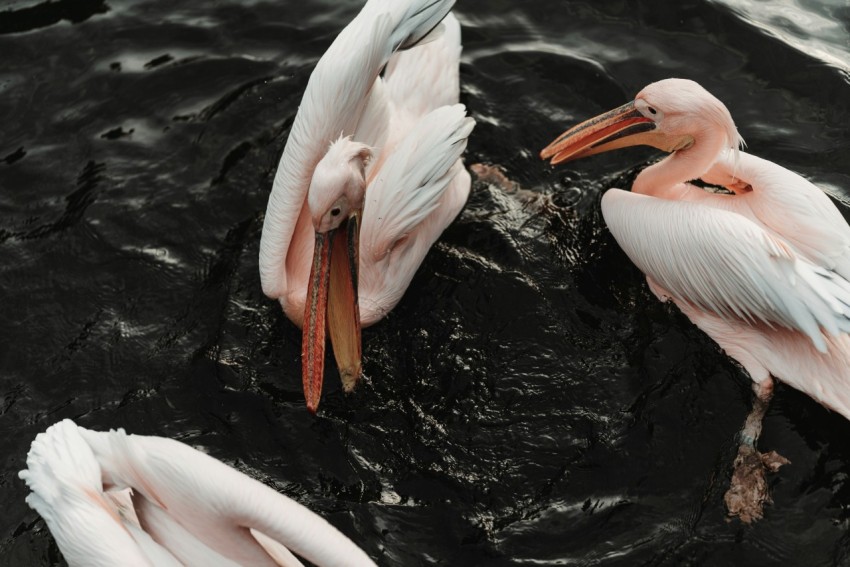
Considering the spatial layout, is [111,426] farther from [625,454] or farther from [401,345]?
[625,454]

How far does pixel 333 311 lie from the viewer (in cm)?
386

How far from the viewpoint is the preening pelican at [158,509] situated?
271 centimetres

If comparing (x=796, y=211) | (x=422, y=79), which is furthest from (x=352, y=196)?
(x=796, y=211)

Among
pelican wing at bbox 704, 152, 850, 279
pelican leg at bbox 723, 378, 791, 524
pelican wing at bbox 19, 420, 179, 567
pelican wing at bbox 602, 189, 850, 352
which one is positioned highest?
pelican wing at bbox 704, 152, 850, 279

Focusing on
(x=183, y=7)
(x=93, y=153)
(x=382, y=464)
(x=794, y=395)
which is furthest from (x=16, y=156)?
(x=794, y=395)

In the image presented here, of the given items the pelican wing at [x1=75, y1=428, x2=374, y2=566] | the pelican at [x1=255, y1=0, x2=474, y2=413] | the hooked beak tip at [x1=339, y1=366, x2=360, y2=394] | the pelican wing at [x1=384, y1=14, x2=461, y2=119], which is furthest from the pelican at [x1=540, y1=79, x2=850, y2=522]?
the pelican wing at [x1=75, y1=428, x2=374, y2=566]

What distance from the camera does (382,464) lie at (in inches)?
→ 143

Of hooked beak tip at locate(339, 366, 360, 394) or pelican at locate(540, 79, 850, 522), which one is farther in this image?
hooked beak tip at locate(339, 366, 360, 394)

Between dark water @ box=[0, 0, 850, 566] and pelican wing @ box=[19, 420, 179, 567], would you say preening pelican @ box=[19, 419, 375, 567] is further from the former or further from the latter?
dark water @ box=[0, 0, 850, 566]

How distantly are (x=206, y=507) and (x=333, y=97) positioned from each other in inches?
68.6

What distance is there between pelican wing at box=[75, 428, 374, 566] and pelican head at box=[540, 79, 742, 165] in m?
2.23

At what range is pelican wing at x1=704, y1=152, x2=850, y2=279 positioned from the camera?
3.74m

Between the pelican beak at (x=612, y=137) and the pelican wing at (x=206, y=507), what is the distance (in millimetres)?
2218

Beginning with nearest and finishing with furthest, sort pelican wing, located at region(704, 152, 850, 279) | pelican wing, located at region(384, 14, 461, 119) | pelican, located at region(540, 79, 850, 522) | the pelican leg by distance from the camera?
the pelican leg → pelican, located at region(540, 79, 850, 522) → pelican wing, located at region(704, 152, 850, 279) → pelican wing, located at region(384, 14, 461, 119)
